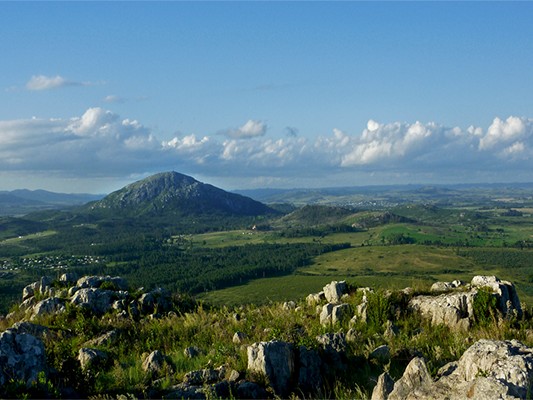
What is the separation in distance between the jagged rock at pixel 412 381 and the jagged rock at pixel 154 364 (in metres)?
7.84

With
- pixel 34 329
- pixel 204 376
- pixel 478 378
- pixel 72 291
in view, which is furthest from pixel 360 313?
pixel 72 291

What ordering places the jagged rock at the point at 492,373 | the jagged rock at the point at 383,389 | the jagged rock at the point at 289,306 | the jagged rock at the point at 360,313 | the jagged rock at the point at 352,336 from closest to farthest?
the jagged rock at the point at 492,373 → the jagged rock at the point at 383,389 → the jagged rock at the point at 352,336 → the jagged rock at the point at 360,313 → the jagged rock at the point at 289,306

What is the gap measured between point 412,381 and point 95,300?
23.7 metres

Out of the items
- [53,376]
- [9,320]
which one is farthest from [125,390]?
[9,320]

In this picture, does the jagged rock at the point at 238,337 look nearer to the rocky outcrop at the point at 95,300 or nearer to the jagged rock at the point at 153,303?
the jagged rock at the point at 153,303

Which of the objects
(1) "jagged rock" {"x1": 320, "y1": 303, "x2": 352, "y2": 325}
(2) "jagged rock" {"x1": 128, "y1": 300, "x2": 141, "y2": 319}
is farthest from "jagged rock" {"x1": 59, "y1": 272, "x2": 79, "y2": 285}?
(1) "jagged rock" {"x1": 320, "y1": 303, "x2": 352, "y2": 325}

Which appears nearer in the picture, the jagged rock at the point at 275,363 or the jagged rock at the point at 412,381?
the jagged rock at the point at 412,381

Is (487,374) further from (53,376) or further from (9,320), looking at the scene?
(9,320)

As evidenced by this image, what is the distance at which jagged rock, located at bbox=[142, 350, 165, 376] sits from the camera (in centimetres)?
1361

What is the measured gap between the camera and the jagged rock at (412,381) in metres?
9.34

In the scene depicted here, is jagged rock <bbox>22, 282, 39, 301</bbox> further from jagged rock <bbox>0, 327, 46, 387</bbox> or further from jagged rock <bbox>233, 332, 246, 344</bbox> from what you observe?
jagged rock <bbox>233, 332, 246, 344</bbox>

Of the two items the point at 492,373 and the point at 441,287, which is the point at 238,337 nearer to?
the point at 492,373

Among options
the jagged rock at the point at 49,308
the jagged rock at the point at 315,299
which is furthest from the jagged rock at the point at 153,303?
the jagged rock at the point at 315,299

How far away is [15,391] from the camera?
34.7 ft
